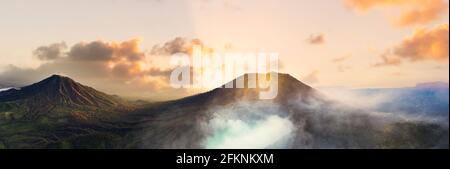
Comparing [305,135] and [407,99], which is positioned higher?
[407,99]

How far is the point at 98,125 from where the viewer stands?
19300cm

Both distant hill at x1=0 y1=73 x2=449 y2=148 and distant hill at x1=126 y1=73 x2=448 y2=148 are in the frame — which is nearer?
distant hill at x1=126 y1=73 x2=448 y2=148

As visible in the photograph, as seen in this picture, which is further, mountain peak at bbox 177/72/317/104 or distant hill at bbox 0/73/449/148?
mountain peak at bbox 177/72/317/104

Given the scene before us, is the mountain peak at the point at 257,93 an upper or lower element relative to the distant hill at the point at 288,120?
upper

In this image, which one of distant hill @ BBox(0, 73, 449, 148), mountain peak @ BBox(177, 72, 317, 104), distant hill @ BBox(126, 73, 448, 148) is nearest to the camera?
distant hill @ BBox(126, 73, 448, 148)

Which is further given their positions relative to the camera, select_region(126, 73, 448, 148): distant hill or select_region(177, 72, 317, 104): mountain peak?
select_region(177, 72, 317, 104): mountain peak

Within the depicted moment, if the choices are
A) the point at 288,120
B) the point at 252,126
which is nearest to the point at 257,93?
the point at 288,120

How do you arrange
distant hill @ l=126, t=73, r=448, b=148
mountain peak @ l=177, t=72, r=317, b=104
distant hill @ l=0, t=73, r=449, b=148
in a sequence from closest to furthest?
distant hill @ l=126, t=73, r=448, b=148
distant hill @ l=0, t=73, r=449, b=148
mountain peak @ l=177, t=72, r=317, b=104

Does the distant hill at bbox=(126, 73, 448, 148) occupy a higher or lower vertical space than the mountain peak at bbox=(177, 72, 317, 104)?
lower

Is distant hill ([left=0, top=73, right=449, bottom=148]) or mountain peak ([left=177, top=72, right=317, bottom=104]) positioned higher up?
mountain peak ([left=177, top=72, right=317, bottom=104])

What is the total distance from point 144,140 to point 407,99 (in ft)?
283
